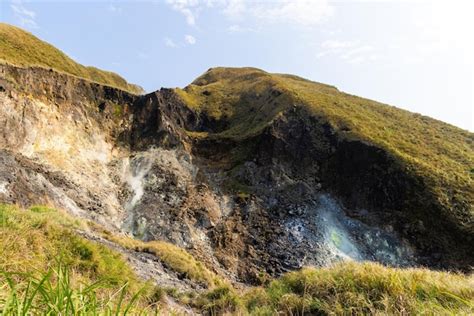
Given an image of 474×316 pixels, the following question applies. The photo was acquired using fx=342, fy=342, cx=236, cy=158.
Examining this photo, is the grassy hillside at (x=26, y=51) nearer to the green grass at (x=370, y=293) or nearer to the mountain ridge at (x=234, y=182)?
the mountain ridge at (x=234, y=182)

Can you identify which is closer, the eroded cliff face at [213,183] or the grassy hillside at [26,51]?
the eroded cliff face at [213,183]

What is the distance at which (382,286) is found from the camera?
6316 millimetres

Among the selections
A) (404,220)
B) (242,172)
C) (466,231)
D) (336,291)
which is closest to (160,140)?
(242,172)

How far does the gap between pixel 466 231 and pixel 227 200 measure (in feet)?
69.3

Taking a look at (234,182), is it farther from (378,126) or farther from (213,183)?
(378,126)

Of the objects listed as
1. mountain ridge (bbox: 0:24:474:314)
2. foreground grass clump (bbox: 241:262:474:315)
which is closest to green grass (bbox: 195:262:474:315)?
foreground grass clump (bbox: 241:262:474:315)

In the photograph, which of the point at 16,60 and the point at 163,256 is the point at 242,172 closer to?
the point at 163,256

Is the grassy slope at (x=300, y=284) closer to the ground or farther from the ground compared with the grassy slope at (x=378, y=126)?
closer to the ground

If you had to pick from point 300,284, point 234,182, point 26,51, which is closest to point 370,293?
point 300,284

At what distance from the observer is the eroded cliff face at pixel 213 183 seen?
2811cm

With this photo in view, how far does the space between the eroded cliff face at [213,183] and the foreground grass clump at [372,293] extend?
2048 centimetres

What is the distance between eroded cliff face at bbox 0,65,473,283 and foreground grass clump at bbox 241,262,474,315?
20475 mm

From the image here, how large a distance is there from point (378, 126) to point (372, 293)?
42.1 meters

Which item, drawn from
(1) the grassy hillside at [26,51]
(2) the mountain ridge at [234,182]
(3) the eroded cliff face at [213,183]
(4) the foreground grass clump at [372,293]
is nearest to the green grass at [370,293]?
(4) the foreground grass clump at [372,293]
